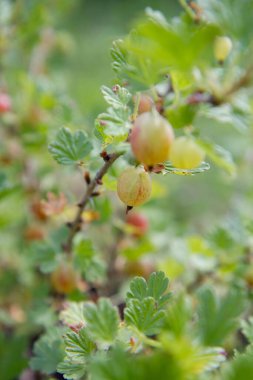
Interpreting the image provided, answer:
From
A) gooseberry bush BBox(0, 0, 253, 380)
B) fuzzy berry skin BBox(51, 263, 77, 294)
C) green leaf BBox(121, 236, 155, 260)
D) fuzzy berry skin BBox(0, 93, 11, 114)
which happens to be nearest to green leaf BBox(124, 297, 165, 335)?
gooseberry bush BBox(0, 0, 253, 380)

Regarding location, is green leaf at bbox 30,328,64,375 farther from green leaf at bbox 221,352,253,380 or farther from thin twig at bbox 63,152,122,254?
green leaf at bbox 221,352,253,380

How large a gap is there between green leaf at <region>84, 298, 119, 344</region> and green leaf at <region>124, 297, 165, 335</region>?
0.06ft

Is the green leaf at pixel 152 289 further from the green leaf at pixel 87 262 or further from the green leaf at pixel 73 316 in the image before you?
the green leaf at pixel 87 262

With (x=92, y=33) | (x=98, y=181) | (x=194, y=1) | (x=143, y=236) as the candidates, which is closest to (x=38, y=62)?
(x=143, y=236)

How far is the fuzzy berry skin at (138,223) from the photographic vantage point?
1.01m

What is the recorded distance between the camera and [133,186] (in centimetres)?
53

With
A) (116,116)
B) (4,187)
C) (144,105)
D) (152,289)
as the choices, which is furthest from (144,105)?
(4,187)

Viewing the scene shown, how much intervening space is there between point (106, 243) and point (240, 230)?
0.34 metres

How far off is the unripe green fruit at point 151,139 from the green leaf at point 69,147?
0.17 m

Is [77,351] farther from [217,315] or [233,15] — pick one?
[233,15]

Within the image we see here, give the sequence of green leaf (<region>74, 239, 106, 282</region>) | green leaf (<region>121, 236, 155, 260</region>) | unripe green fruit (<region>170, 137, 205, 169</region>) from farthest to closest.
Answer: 1. green leaf (<region>121, 236, 155, 260</region>)
2. green leaf (<region>74, 239, 106, 282</region>)
3. unripe green fruit (<region>170, 137, 205, 169</region>)

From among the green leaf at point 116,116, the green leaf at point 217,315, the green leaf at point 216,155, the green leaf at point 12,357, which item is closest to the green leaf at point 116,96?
the green leaf at point 116,116

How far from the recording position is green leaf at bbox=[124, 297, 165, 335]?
1.65 feet

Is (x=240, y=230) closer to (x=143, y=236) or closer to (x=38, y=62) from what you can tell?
(x=143, y=236)
